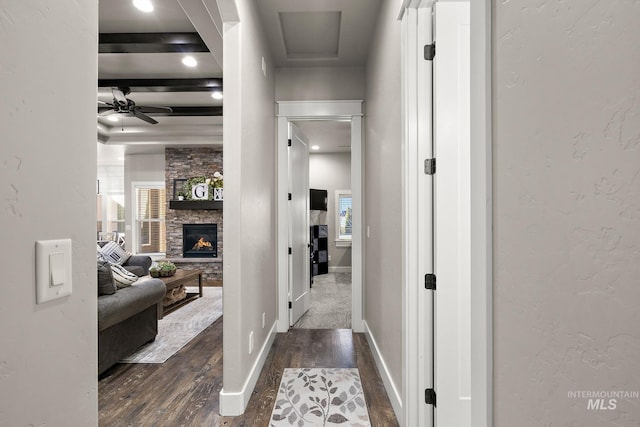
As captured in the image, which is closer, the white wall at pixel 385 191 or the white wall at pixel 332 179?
the white wall at pixel 385 191

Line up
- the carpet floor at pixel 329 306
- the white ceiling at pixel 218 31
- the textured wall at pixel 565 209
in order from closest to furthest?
the textured wall at pixel 565 209 → the white ceiling at pixel 218 31 → the carpet floor at pixel 329 306

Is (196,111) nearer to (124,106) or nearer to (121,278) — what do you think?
(124,106)

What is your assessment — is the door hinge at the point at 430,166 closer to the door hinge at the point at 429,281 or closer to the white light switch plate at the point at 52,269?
the door hinge at the point at 429,281

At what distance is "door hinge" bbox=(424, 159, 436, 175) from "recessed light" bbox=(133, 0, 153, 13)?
2906 millimetres

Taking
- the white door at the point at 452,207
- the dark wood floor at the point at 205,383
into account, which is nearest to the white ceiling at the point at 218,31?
the white door at the point at 452,207

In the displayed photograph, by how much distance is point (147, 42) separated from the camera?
3.52 m

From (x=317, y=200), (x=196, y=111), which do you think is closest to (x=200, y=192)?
(x=196, y=111)

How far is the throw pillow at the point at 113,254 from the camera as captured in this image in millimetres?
5405

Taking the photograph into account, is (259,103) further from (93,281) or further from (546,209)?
(546,209)

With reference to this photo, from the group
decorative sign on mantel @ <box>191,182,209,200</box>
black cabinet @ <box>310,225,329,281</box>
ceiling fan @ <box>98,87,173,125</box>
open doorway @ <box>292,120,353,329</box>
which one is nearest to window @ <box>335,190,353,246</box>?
open doorway @ <box>292,120,353,329</box>

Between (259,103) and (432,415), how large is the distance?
2521mm

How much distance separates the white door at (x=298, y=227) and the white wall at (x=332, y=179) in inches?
143

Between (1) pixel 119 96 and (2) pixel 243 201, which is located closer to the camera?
(2) pixel 243 201

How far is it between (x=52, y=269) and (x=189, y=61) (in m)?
4.21
